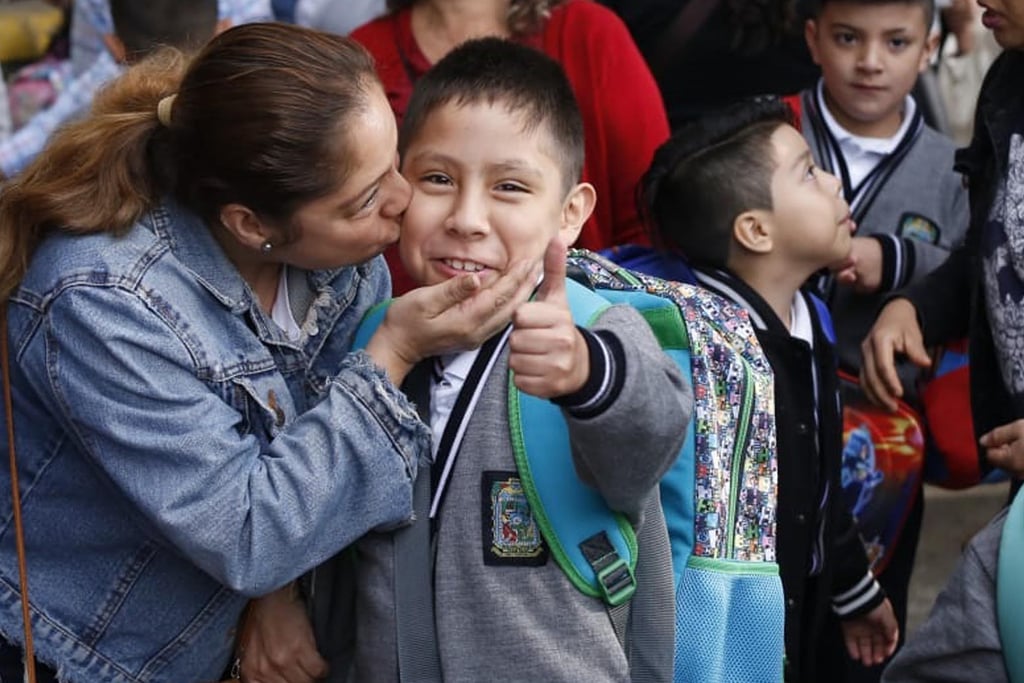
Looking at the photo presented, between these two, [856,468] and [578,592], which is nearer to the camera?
[578,592]

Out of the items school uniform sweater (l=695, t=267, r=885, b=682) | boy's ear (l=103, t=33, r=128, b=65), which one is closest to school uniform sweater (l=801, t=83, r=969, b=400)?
school uniform sweater (l=695, t=267, r=885, b=682)

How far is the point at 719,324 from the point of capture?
8.64 ft

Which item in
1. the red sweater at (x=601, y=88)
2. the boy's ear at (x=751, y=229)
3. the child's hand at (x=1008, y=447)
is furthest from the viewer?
the red sweater at (x=601, y=88)

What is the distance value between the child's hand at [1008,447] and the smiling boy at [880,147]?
0.76 m

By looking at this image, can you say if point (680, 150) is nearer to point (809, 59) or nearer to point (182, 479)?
point (809, 59)

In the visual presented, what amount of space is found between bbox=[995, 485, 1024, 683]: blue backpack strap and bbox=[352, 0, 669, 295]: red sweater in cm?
145

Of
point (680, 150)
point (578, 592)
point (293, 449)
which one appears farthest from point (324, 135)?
point (680, 150)

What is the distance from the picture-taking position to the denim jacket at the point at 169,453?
2.14 metres

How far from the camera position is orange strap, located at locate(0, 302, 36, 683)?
2.26 m

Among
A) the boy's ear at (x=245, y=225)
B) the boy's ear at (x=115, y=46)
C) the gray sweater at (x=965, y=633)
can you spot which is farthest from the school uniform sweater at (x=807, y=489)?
the boy's ear at (x=115, y=46)

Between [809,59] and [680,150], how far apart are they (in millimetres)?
1061

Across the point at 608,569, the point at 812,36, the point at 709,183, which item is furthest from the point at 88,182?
the point at 812,36

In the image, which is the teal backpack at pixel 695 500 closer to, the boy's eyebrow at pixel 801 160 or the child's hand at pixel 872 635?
the boy's eyebrow at pixel 801 160

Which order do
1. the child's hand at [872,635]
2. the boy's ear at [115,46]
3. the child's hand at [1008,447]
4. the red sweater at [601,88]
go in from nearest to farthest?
the child's hand at [1008,447] → the child's hand at [872,635] → the red sweater at [601,88] → the boy's ear at [115,46]
